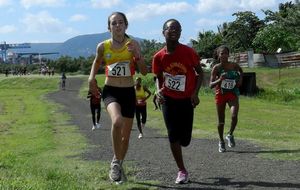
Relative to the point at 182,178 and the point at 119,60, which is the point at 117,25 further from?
the point at 182,178

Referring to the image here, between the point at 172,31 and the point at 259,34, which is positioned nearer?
the point at 172,31

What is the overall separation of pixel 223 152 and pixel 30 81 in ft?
215

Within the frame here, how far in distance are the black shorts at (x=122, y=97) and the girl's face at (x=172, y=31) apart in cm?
84

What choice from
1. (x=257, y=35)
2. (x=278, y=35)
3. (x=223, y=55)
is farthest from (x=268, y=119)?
(x=257, y=35)

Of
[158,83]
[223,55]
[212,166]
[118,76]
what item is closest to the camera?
[118,76]

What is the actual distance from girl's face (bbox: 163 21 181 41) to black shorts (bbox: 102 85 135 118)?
0.84 metres

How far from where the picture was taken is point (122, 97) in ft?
23.9

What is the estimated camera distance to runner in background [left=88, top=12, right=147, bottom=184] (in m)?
7.16

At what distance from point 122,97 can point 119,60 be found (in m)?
0.49

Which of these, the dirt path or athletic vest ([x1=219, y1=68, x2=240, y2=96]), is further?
athletic vest ([x1=219, y1=68, x2=240, y2=96])

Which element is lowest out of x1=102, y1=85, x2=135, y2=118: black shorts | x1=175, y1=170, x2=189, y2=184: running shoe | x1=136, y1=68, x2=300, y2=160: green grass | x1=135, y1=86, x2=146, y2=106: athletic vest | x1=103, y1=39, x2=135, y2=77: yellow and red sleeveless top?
x1=136, y1=68, x2=300, y2=160: green grass

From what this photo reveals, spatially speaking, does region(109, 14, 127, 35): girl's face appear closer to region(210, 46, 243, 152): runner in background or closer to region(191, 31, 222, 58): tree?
region(210, 46, 243, 152): runner in background

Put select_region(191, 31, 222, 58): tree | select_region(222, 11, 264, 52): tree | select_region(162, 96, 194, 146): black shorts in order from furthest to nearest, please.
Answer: select_region(191, 31, 222, 58): tree → select_region(222, 11, 264, 52): tree → select_region(162, 96, 194, 146): black shorts

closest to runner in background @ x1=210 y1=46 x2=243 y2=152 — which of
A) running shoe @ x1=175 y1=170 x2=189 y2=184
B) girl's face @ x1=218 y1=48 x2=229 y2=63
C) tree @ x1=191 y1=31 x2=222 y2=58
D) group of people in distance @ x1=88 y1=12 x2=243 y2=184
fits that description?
girl's face @ x1=218 y1=48 x2=229 y2=63
